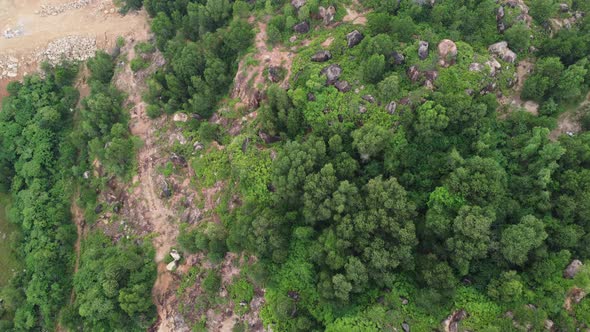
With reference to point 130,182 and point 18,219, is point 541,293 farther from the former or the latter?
point 18,219

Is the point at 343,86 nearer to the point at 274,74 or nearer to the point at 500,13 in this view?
the point at 274,74

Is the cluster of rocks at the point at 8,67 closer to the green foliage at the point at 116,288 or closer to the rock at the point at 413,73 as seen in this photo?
the green foliage at the point at 116,288

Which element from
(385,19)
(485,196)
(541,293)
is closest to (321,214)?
(485,196)

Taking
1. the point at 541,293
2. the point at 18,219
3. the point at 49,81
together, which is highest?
the point at 49,81

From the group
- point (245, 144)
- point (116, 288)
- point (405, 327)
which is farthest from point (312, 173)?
point (116, 288)

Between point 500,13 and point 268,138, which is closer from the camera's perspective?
point 268,138

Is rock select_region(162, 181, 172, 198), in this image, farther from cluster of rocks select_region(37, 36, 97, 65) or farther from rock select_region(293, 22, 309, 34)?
cluster of rocks select_region(37, 36, 97, 65)
